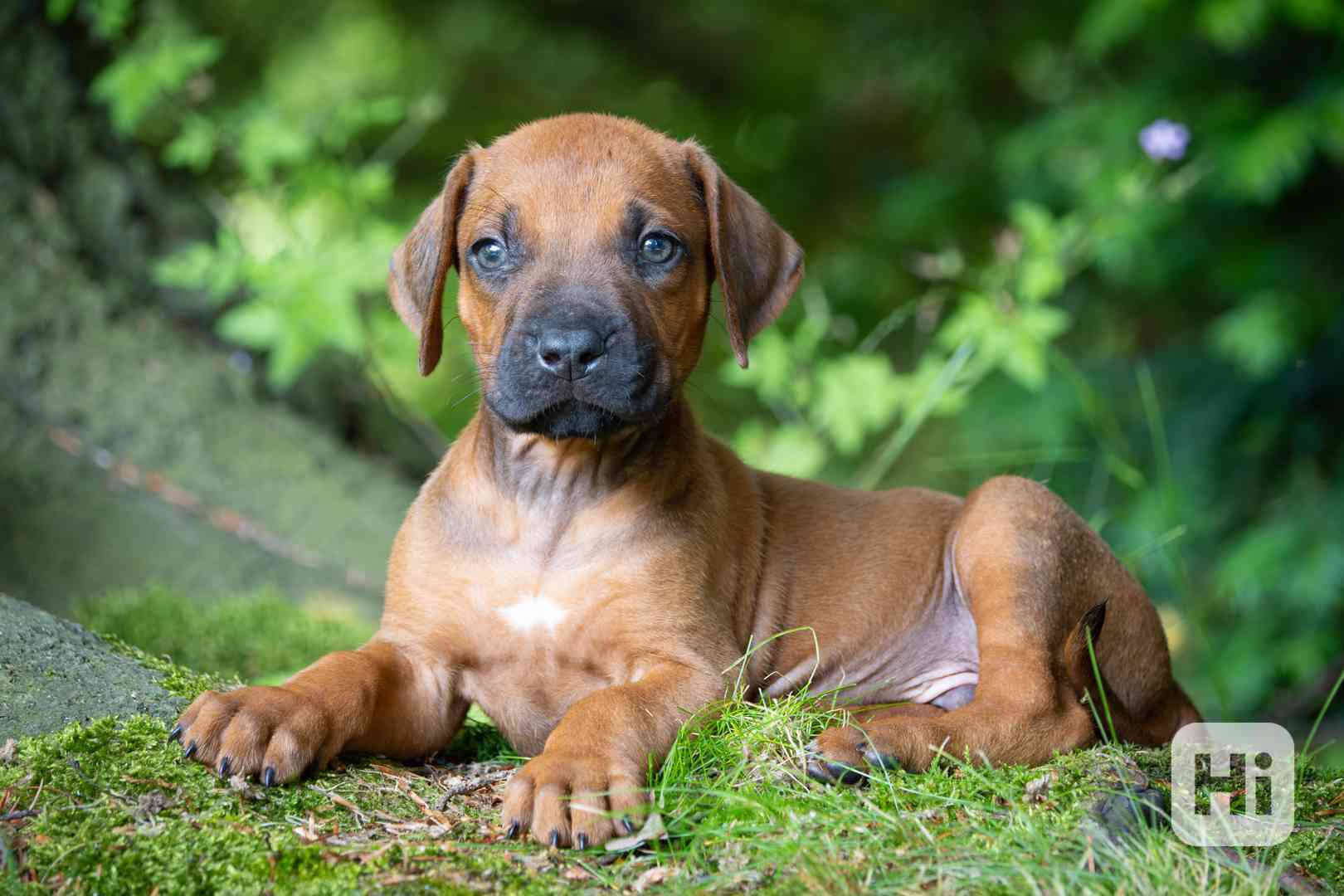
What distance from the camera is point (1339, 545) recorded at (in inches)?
292

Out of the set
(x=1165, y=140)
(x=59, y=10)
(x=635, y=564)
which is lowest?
(x=635, y=564)

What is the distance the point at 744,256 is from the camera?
4.93 metres

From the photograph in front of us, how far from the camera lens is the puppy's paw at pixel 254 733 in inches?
144

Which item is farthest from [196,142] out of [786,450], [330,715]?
[330,715]

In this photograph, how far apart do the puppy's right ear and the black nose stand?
0.84 m

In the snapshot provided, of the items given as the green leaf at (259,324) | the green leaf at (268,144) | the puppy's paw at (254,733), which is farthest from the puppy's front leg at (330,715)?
the green leaf at (268,144)

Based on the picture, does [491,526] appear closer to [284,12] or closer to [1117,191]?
[1117,191]

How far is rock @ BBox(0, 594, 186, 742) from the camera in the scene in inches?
153

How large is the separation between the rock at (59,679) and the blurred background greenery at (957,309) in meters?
1.49

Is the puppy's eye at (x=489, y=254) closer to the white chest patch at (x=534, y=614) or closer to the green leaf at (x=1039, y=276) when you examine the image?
the white chest patch at (x=534, y=614)

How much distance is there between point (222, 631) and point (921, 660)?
10.3 ft

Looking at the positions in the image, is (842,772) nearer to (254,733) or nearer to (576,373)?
(576,373)

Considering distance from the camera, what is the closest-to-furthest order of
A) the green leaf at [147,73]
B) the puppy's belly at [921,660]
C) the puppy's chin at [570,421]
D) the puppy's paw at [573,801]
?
the puppy's paw at [573,801] → the puppy's chin at [570,421] → the puppy's belly at [921,660] → the green leaf at [147,73]

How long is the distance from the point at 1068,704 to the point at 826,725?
0.93m
